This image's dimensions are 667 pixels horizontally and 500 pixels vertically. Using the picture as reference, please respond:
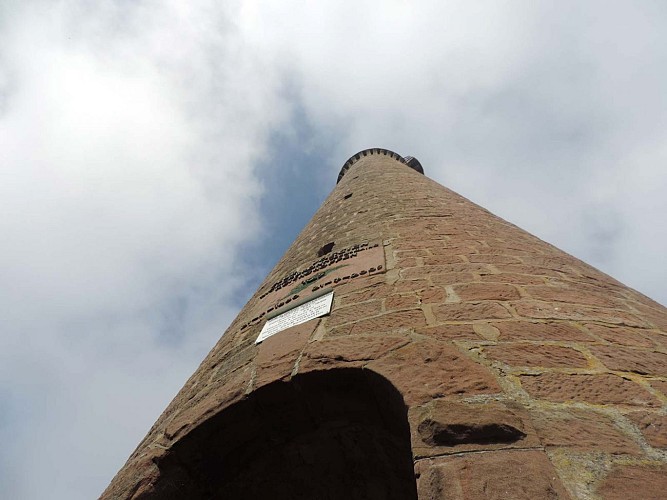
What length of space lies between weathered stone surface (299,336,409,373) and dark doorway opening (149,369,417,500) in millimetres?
41

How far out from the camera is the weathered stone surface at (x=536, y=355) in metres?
1.69

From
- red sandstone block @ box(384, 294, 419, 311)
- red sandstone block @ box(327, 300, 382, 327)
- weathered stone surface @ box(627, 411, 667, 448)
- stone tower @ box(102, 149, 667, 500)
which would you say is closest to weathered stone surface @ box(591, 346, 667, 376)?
stone tower @ box(102, 149, 667, 500)

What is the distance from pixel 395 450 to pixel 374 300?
71 centimetres

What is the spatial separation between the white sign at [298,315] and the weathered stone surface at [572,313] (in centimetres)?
99

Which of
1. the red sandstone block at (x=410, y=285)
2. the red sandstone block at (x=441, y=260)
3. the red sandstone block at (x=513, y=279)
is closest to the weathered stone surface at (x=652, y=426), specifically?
the red sandstone block at (x=513, y=279)

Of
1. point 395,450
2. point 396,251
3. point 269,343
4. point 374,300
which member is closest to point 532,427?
point 395,450

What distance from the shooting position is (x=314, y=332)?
2389mm

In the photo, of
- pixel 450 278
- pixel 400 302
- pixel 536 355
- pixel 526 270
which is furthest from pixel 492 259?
pixel 536 355

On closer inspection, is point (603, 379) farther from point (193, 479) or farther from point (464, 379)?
point (193, 479)

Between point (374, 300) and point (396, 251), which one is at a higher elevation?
point (396, 251)

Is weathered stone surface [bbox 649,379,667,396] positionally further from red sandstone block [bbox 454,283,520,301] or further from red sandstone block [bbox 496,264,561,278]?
red sandstone block [bbox 496,264,561,278]

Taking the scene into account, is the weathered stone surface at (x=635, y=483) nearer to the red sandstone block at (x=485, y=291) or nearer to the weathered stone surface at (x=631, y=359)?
the weathered stone surface at (x=631, y=359)

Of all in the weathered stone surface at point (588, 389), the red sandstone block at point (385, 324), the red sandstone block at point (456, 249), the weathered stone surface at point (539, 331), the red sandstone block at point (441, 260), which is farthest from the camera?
the red sandstone block at point (456, 249)

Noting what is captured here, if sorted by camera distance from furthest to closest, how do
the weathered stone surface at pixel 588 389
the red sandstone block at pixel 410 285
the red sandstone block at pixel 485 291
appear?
the red sandstone block at pixel 410 285 → the red sandstone block at pixel 485 291 → the weathered stone surface at pixel 588 389
